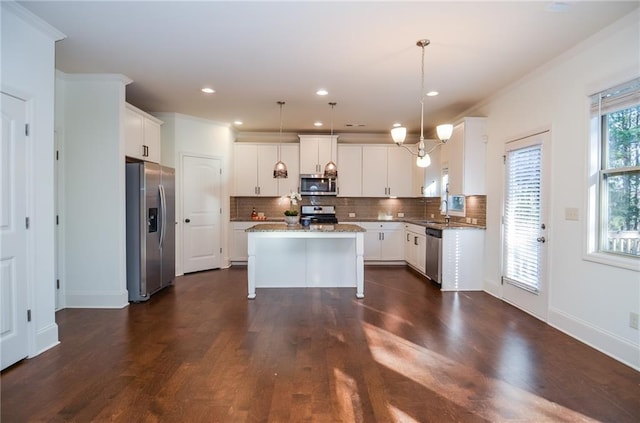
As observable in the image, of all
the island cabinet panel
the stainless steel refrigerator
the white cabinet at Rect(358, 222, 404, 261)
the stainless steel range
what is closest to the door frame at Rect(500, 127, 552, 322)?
the white cabinet at Rect(358, 222, 404, 261)

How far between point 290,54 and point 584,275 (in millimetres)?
3489

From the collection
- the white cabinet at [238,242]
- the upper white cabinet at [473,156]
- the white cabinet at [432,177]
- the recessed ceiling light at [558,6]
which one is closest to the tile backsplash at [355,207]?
the white cabinet at [238,242]

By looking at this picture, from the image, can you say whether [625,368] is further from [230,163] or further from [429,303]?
[230,163]

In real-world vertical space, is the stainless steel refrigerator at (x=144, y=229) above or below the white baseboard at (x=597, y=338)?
above

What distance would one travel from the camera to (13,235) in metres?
2.65

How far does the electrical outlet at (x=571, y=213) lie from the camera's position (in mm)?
3242

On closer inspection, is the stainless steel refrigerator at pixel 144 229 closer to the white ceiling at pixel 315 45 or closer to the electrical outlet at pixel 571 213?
the white ceiling at pixel 315 45

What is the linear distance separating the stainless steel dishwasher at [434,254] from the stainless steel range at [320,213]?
218 centimetres

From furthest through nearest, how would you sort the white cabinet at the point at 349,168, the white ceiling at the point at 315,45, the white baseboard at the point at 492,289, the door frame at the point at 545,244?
1. the white cabinet at the point at 349,168
2. the white baseboard at the point at 492,289
3. the door frame at the point at 545,244
4. the white ceiling at the point at 315,45

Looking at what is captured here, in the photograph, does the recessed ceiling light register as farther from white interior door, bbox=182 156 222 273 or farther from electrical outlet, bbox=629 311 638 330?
white interior door, bbox=182 156 222 273

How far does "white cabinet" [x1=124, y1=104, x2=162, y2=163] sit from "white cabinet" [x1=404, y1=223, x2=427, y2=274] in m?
4.44

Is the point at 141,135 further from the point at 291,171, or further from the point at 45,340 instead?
the point at 291,171

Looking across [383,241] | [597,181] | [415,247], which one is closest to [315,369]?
[597,181]

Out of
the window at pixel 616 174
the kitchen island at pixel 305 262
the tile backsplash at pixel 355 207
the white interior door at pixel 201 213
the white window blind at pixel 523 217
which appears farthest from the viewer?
the tile backsplash at pixel 355 207
